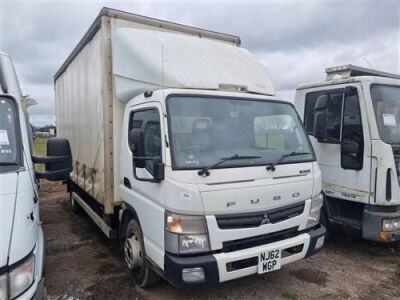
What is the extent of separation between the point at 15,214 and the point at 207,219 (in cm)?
158

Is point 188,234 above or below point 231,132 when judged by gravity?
below

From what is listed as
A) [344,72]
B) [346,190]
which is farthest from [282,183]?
[344,72]

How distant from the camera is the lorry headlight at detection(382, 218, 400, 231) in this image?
4527mm

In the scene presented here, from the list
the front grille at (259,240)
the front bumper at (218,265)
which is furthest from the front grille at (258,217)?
the front bumper at (218,265)

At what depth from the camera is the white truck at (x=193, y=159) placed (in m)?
3.13

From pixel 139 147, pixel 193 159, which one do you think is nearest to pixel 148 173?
pixel 139 147

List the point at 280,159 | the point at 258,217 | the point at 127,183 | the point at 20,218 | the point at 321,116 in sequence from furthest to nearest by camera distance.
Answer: the point at 321,116
the point at 127,183
the point at 280,159
the point at 258,217
the point at 20,218

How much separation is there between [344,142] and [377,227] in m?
1.25

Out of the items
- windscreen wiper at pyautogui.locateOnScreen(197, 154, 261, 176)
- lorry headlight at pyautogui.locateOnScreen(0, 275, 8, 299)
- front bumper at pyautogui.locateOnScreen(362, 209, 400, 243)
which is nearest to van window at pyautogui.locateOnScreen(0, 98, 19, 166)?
lorry headlight at pyautogui.locateOnScreen(0, 275, 8, 299)

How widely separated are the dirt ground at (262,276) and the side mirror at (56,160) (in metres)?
1.54

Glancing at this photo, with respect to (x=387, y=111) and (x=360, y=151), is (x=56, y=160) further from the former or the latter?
(x=387, y=111)

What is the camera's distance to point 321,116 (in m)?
4.87

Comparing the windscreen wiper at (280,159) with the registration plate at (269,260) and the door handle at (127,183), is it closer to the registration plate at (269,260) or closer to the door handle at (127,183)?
the registration plate at (269,260)

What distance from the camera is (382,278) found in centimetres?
439
